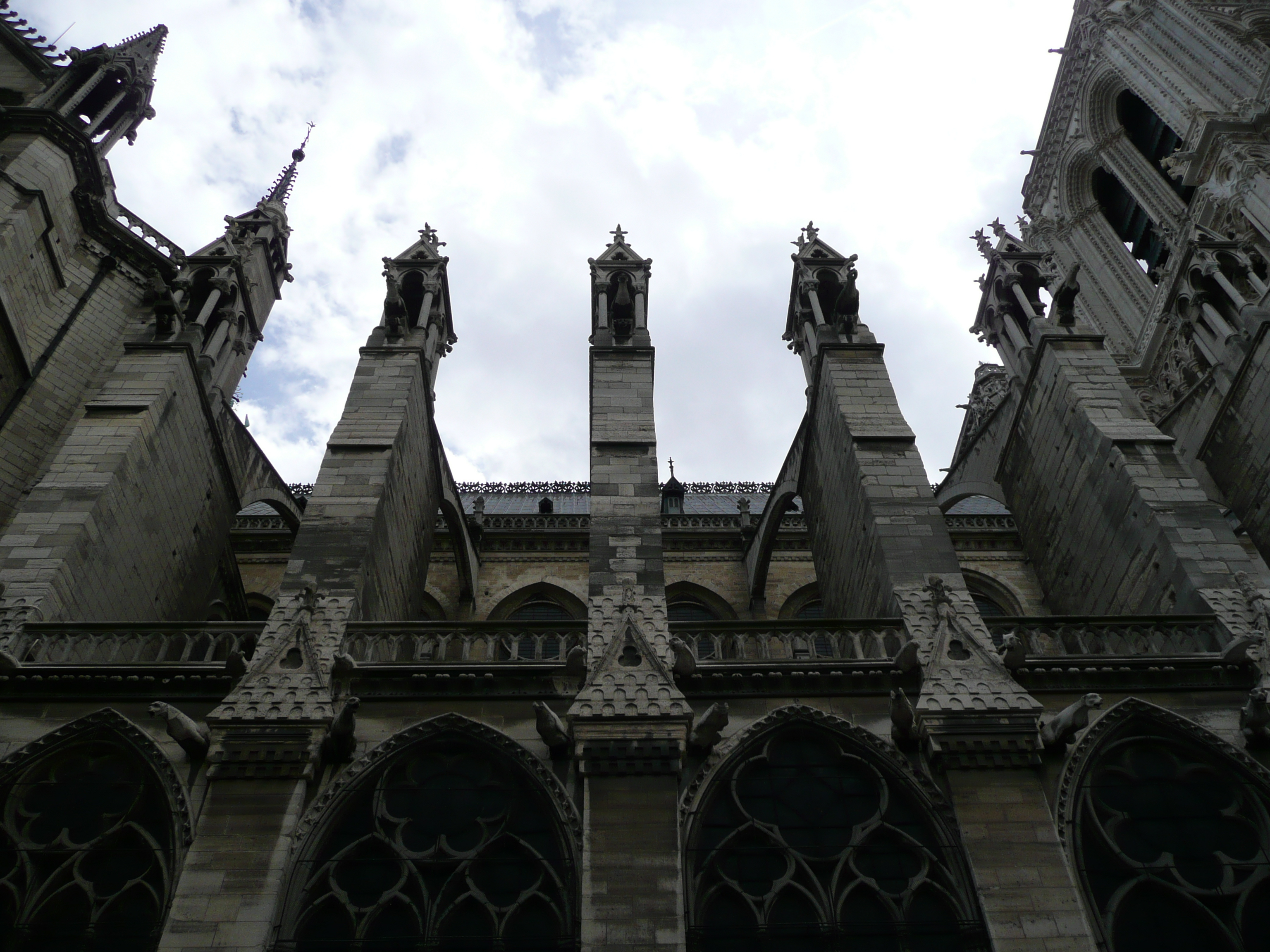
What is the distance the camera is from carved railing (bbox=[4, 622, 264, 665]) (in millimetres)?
9938

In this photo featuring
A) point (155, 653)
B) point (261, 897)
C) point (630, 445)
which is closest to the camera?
point (261, 897)

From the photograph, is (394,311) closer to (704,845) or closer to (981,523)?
(704,845)

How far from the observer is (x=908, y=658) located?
9.75 metres

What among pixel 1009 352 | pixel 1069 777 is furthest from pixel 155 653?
pixel 1009 352

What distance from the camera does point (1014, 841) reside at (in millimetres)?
8391

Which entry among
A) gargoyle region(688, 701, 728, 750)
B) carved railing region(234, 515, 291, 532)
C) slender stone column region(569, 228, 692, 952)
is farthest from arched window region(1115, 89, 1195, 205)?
gargoyle region(688, 701, 728, 750)

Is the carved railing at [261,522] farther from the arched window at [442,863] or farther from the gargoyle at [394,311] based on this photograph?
the arched window at [442,863]

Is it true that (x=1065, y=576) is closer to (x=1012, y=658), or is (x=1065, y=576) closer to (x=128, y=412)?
(x=1012, y=658)

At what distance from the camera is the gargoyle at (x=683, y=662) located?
381 inches

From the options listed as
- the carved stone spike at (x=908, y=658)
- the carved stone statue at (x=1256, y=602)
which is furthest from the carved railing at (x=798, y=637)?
the carved stone statue at (x=1256, y=602)

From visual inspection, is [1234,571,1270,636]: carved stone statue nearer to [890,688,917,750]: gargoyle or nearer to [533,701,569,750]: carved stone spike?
[890,688,917,750]: gargoyle

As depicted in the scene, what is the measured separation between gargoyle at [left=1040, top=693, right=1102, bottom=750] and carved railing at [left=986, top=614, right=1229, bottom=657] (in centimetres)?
100

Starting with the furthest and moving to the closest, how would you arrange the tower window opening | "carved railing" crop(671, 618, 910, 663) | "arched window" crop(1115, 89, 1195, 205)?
1. "arched window" crop(1115, 89, 1195, 205)
2. the tower window opening
3. "carved railing" crop(671, 618, 910, 663)

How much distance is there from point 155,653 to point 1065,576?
39.2ft
